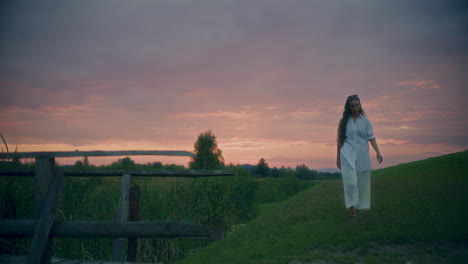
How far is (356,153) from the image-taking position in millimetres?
8352

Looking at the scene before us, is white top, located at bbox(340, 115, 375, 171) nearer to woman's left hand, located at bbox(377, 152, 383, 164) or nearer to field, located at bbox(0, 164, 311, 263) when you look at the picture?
woman's left hand, located at bbox(377, 152, 383, 164)

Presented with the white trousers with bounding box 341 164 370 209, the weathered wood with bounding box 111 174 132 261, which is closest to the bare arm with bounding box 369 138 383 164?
the white trousers with bounding box 341 164 370 209

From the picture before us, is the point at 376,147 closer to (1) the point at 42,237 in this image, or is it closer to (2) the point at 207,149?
(1) the point at 42,237

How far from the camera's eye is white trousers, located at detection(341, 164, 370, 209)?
812 cm

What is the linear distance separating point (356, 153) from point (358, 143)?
0.25m

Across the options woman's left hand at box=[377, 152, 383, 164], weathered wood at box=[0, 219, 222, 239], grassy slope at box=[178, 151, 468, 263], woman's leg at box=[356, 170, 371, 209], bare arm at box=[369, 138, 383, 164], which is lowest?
grassy slope at box=[178, 151, 468, 263]

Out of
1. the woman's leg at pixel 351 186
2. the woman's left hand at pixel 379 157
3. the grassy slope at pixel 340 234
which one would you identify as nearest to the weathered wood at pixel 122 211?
the grassy slope at pixel 340 234

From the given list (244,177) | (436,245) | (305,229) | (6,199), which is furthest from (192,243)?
(244,177)

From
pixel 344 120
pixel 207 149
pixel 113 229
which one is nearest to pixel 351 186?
pixel 344 120

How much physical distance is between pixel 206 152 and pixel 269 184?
796 cm

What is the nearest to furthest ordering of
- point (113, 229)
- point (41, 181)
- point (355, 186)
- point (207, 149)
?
1. point (113, 229)
2. point (41, 181)
3. point (355, 186)
4. point (207, 149)

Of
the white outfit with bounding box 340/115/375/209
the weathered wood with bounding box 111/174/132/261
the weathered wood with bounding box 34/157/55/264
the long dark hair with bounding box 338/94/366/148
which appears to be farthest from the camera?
the long dark hair with bounding box 338/94/366/148

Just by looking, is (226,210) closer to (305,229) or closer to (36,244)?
(305,229)

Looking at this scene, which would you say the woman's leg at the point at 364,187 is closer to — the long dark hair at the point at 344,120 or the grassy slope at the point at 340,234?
the grassy slope at the point at 340,234
